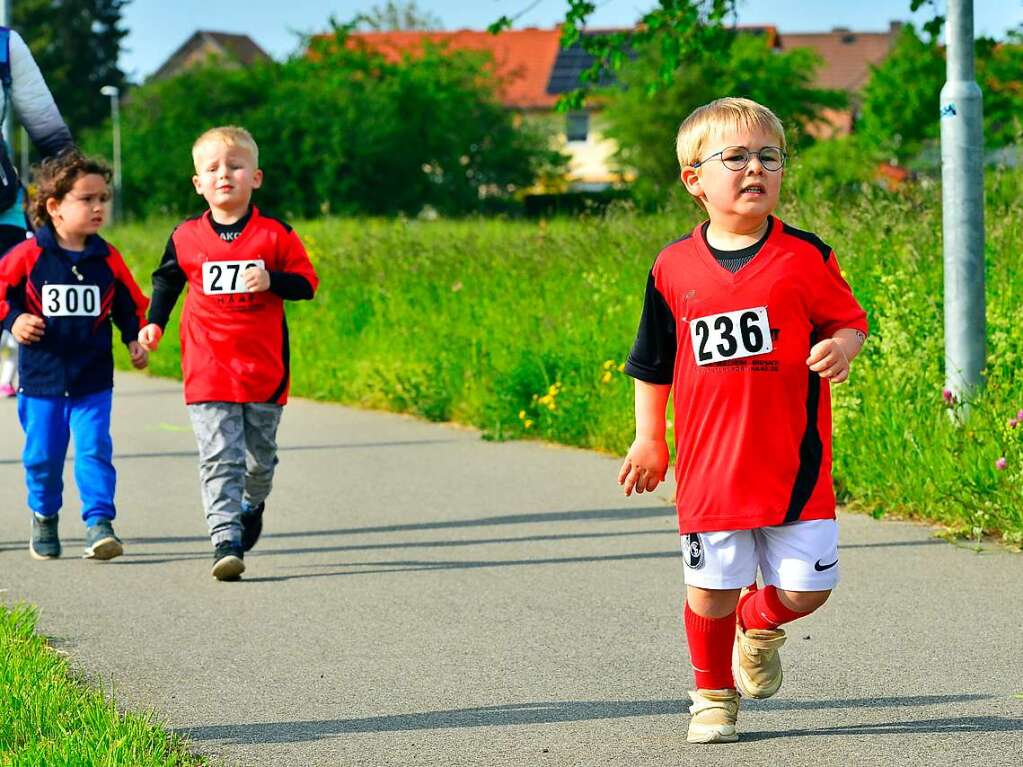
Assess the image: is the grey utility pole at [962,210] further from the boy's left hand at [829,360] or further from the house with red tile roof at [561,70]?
the house with red tile roof at [561,70]

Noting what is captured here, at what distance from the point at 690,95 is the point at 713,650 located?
60340 millimetres

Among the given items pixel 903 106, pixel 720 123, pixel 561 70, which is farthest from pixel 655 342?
pixel 561 70

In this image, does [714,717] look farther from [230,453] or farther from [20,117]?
[20,117]

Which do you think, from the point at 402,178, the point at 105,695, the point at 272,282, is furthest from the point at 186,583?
the point at 402,178

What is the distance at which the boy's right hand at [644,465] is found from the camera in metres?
4.42

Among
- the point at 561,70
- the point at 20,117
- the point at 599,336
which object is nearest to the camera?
the point at 20,117

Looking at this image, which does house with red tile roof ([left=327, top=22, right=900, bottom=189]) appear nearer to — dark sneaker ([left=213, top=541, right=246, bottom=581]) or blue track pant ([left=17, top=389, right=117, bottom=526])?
blue track pant ([left=17, top=389, right=117, bottom=526])

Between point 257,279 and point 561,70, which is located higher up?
point 561,70

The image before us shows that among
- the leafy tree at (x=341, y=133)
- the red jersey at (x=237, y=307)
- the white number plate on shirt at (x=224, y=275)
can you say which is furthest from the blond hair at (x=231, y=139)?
the leafy tree at (x=341, y=133)

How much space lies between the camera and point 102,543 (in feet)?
22.9

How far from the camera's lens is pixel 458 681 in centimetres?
506

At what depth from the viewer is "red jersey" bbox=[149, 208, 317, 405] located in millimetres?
6812

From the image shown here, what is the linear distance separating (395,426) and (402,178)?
35.1 metres

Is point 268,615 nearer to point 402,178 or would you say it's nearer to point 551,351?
point 551,351
